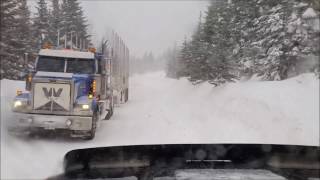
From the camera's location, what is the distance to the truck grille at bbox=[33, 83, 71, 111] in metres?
11.2

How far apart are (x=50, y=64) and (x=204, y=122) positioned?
259 inches

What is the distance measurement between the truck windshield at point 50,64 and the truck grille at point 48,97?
34.9 inches

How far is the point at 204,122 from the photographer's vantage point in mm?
16797

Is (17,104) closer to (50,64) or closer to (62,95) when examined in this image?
(62,95)

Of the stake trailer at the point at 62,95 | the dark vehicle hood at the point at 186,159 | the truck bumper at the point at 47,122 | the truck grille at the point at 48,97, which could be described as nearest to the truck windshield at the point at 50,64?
the stake trailer at the point at 62,95

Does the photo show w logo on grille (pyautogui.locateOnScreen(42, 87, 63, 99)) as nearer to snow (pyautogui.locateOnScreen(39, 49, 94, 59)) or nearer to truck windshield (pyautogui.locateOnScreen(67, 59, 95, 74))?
truck windshield (pyautogui.locateOnScreen(67, 59, 95, 74))

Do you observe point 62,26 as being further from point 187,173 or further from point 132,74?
point 132,74

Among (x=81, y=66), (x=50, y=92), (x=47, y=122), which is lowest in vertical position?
(x=47, y=122)

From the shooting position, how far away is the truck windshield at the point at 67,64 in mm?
12133

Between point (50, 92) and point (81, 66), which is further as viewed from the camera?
point (81, 66)

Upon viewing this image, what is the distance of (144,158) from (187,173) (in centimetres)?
95

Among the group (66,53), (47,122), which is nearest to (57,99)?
(47,122)

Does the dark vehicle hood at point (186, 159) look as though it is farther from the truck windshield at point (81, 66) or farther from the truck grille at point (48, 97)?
the truck windshield at point (81, 66)

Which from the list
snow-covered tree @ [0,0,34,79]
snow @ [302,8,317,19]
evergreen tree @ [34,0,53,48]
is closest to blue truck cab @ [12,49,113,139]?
evergreen tree @ [34,0,53,48]
